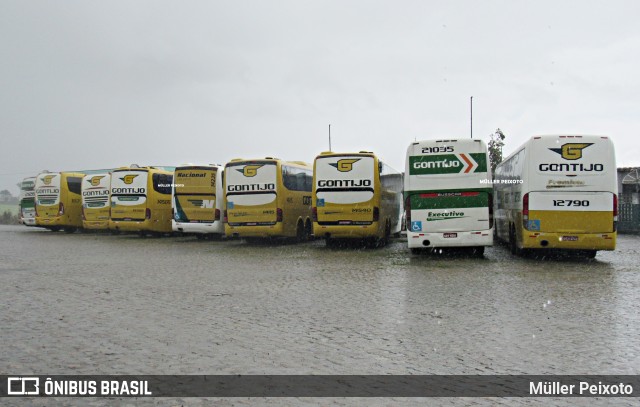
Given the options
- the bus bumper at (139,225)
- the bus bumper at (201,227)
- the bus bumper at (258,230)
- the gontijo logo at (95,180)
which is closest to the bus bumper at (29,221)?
the gontijo logo at (95,180)

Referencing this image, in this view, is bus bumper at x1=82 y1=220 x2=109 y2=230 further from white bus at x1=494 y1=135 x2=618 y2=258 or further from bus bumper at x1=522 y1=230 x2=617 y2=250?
bus bumper at x1=522 y1=230 x2=617 y2=250

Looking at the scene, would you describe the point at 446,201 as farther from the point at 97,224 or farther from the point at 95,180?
the point at 95,180

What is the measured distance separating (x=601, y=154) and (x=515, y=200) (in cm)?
275

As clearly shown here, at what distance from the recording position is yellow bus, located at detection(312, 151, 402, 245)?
19.9 metres

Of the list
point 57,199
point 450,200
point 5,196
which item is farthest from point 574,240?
point 5,196

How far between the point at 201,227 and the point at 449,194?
464 inches

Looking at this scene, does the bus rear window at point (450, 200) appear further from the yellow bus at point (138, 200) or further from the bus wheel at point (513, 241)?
the yellow bus at point (138, 200)

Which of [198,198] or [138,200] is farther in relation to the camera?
[138,200]

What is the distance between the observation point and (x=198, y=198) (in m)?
25.0

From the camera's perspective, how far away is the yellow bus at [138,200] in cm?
2686

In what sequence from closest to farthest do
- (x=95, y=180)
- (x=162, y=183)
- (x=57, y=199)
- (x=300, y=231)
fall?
(x=300, y=231) < (x=162, y=183) < (x=95, y=180) < (x=57, y=199)

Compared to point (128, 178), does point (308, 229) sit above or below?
below

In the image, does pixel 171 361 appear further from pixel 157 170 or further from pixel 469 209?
pixel 157 170

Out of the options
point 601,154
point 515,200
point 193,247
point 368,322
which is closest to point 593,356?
point 368,322
